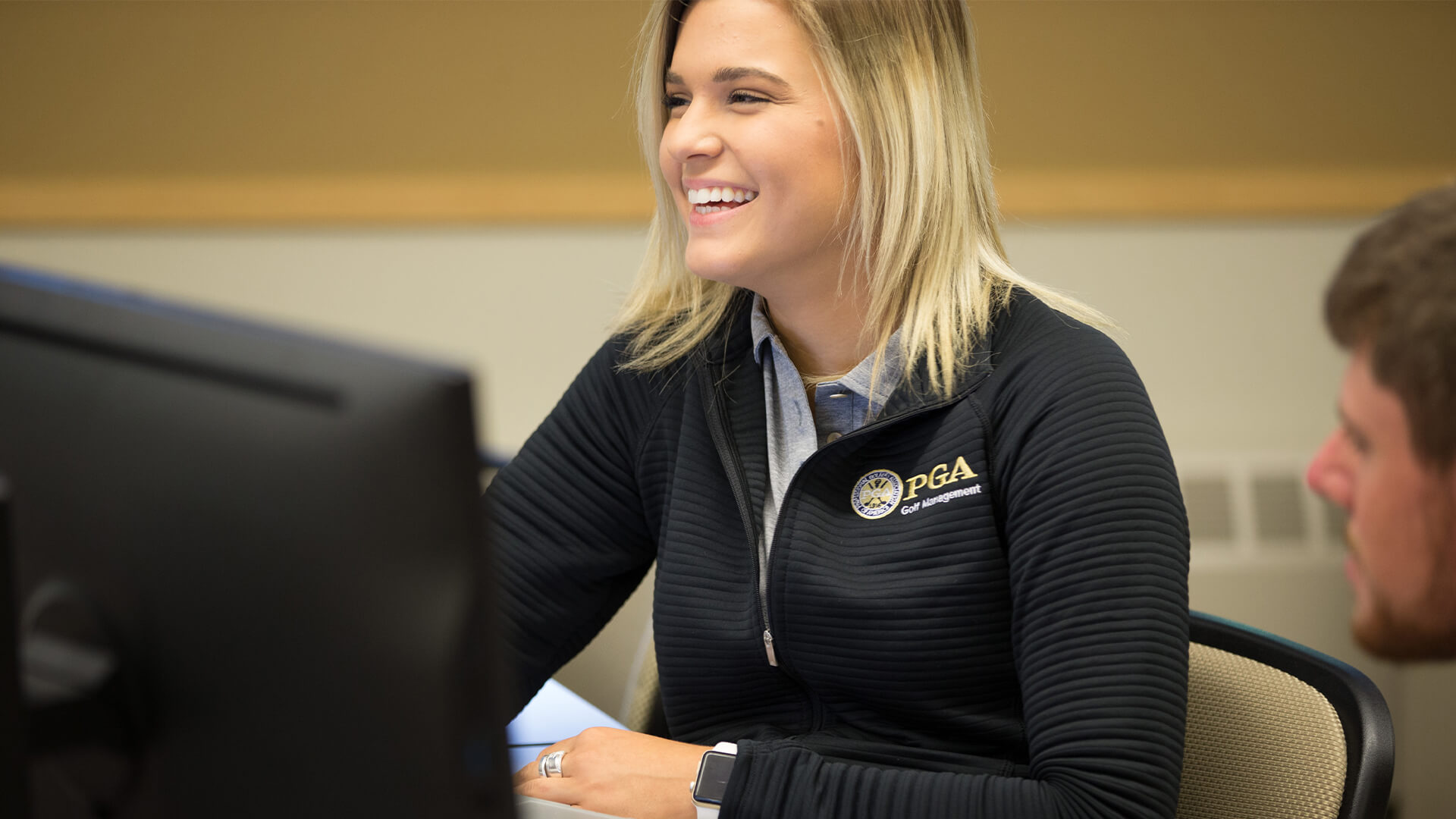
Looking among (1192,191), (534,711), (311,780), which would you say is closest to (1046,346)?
(534,711)

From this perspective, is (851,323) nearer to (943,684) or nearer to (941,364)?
(941,364)

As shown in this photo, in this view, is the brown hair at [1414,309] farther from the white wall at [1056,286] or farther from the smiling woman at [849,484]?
the white wall at [1056,286]

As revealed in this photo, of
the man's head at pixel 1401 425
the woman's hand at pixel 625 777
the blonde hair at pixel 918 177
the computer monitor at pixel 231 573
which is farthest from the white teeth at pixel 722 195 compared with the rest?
the computer monitor at pixel 231 573

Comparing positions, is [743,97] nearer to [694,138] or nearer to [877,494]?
[694,138]

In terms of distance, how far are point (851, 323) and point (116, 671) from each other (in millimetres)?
866

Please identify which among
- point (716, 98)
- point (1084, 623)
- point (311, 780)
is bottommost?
point (1084, 623)

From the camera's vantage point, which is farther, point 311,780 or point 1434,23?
point 1434,23

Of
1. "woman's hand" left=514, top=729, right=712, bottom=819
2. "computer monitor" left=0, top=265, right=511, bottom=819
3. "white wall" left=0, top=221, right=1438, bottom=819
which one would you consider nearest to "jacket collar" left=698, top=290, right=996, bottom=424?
"woman's hand" left=514, top=729, right=712, bottom=819

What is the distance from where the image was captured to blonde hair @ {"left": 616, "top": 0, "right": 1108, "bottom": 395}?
3.90 feet

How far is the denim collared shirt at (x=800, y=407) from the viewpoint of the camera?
3.93 ft

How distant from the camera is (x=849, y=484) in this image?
1.16 metres

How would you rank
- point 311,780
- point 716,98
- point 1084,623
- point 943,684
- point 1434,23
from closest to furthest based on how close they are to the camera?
point 311,780 → point 1084,623 → point 943,684 → point 716,98 → point 1434,23

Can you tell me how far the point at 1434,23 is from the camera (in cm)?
243

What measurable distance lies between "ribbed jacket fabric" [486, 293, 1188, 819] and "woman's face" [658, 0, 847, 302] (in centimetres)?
13
